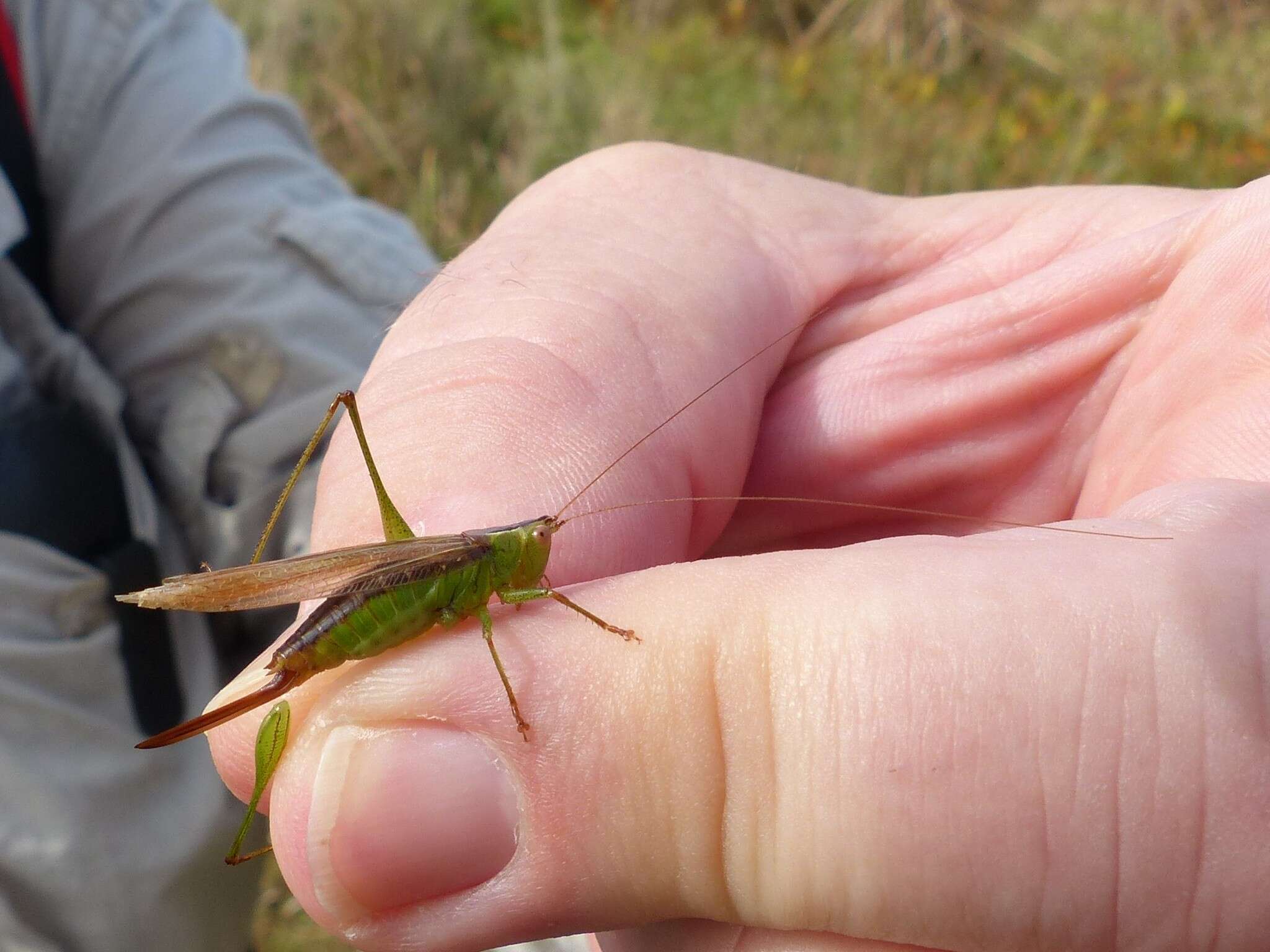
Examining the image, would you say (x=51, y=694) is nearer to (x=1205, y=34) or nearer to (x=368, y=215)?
(x=368, y=215)

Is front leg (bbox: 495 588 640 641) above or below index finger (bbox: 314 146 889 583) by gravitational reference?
below

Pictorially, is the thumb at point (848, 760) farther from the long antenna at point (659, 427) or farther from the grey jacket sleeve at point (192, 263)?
the grey jacket sleeve at point (192, 263)

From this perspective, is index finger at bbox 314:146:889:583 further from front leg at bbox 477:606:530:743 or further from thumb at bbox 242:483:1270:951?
thumb at bbox 242:483:1270:951

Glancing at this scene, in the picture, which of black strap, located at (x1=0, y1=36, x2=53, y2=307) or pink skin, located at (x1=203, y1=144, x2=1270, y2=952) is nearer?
pink skin, located at (x1=203, y1=144, x2=1270, y2=952)

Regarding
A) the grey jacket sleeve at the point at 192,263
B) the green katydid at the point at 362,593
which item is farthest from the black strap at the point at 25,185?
the green katydid at the point at 362,593

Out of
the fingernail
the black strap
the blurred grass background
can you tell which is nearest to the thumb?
the fingernail

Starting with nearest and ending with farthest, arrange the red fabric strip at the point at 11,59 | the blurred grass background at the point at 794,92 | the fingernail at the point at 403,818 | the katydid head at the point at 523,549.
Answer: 1. the fingernail at the point at 403,818
2. the katydid head at the point at 523,549
3. the red fabric strip at the point at 11,59
4. the blurred grass background at the point at 794,92

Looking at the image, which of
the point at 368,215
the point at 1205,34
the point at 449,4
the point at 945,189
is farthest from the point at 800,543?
the point at 1205,34
